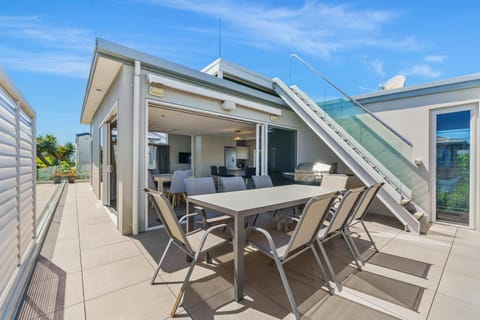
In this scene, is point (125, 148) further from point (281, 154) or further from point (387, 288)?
point (281, 154)

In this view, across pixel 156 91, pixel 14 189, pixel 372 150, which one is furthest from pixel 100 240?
pixel 372 150

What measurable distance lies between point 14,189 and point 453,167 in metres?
7.28

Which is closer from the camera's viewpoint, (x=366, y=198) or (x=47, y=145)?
(x=366, y=198)

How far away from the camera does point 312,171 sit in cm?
614

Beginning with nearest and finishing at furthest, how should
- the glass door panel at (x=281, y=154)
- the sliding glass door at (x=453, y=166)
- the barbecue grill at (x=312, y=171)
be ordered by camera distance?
the sliding glass door at (x=453, y=166), the barbecue grill at (x=312, y=171), the glass door panel at (x=281, y=154)

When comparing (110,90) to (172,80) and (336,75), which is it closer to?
(172,80)

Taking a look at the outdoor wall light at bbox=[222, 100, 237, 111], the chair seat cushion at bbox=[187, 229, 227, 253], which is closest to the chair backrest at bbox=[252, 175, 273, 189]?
the chair seat cushion at bbox=[187, 229, 227, 253]

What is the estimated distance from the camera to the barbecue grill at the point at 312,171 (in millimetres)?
5895

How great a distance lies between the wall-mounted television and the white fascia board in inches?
265

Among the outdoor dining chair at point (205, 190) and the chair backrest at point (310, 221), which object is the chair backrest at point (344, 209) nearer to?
the chair backrest at point (310, 221)

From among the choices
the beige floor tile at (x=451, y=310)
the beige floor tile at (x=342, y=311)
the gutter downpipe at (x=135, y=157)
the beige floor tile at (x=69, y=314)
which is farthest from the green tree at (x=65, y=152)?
the beige floor tile at (x=451, y=310)

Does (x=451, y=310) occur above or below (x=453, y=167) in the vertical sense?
below

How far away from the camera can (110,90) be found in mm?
4586

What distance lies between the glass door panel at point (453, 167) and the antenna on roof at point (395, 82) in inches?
71.5
